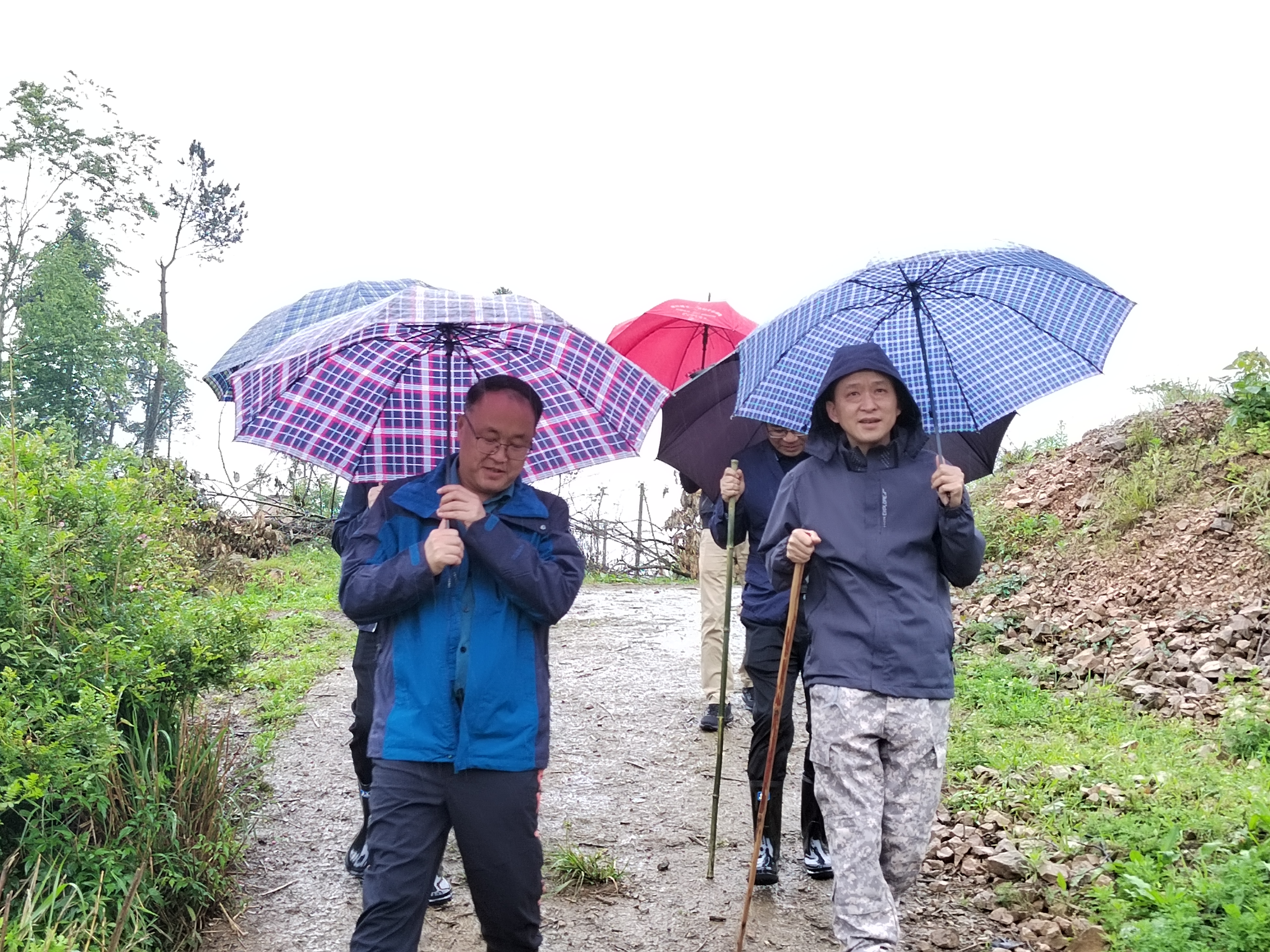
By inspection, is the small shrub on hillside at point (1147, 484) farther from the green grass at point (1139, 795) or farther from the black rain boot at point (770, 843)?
the black rain boot at point (770, 843)

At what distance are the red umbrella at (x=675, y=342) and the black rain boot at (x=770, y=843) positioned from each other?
2.57 meters

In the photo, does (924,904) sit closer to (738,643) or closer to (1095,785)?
(1095,785)

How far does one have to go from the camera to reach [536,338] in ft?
10.5

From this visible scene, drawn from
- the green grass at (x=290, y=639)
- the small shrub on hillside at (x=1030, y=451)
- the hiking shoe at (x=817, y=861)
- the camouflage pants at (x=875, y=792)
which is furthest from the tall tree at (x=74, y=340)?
the camouflage pants at (x=875, y=792)

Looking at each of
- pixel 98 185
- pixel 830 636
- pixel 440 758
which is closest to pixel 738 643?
pixel 830 636

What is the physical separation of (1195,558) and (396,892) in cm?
721

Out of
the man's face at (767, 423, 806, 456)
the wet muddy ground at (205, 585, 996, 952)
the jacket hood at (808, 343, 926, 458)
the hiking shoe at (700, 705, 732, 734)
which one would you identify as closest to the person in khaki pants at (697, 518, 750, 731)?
the hiking shoe at (700, 705, 732, 734)

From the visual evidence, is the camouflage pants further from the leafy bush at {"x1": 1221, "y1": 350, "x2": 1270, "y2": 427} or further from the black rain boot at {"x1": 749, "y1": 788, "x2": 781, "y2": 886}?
the leafy bush at {"x1": 1221, "y1": 350, "x2": 1270, "y2": 427}

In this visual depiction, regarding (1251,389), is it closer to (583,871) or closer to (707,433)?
(707,433)

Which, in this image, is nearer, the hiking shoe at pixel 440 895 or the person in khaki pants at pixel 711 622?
the hiking shoe at pixel 440 895

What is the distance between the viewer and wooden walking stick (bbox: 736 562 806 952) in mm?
3350

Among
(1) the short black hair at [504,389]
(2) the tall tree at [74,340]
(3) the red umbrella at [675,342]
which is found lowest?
(1) the short black hair at [504,389]

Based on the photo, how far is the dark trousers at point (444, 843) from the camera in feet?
8.54

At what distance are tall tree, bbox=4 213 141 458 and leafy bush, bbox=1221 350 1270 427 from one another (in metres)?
31.6
